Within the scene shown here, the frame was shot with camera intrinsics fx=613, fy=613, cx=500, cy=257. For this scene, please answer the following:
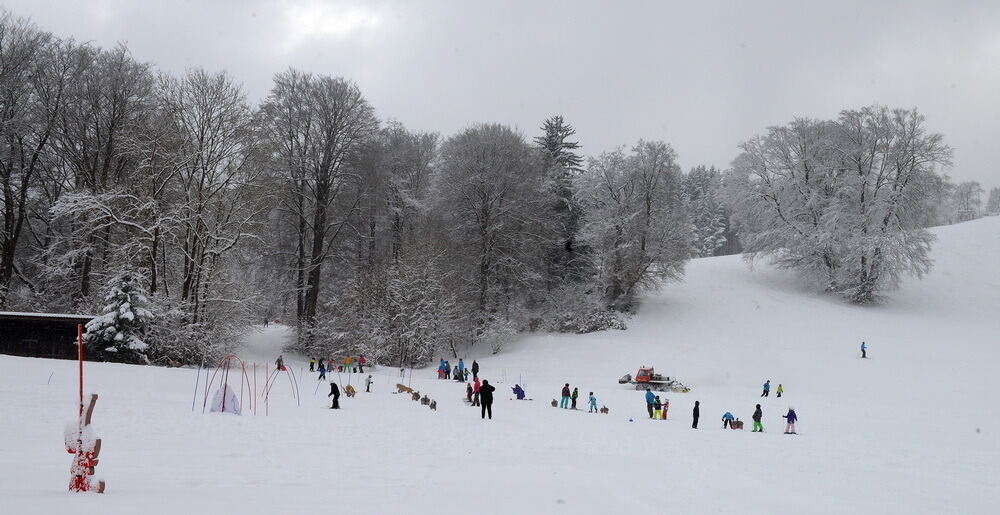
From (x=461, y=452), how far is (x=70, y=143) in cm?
2988

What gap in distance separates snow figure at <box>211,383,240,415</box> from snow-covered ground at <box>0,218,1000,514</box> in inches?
41.5

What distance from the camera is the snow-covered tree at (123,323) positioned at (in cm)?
2467

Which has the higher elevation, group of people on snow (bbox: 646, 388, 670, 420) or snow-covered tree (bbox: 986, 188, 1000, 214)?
snow-covered tree (bbox: 986, 188, 1000, 214)

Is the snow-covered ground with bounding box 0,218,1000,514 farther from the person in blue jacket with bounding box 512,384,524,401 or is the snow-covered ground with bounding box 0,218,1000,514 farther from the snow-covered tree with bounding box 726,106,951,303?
the snow-covered tree with bounding box 726,106,951,303

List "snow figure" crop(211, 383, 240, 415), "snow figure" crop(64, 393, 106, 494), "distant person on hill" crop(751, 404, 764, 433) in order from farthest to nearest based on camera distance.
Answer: "distant person on hill" crop(751, 404, 764, 433) → "snow figure" crop(211, 383, 240, 415) → "snow figure" crop(64, 393, 106, 494)

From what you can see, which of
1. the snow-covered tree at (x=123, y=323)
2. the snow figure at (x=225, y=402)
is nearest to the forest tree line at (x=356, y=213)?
the snow-covered tree at (x=123, y=323)

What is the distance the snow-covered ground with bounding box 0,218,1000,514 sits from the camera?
8047 millimetres

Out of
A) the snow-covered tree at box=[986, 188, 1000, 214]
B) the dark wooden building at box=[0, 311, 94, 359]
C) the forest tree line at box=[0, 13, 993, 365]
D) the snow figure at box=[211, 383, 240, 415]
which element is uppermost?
the snow-covered tree at box=[986, 188, 1000, 214]

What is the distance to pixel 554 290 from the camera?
4562cm

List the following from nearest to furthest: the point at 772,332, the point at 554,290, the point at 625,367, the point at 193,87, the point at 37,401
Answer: the point at 37,401 < the point at 193,87 < the point at 625,367 < the point at 772,332 < the point at 554,290

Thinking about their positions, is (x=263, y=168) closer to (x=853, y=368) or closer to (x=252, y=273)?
(x=252, y=273)

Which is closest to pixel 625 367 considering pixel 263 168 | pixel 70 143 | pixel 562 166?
pixel 562 166

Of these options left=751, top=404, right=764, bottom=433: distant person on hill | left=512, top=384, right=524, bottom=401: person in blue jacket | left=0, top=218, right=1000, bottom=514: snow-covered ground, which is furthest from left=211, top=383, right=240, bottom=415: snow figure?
left=751, top=404, right=764, bottom=433: distant person on hill

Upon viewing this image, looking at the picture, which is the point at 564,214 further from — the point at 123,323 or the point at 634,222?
the point at 123,323
